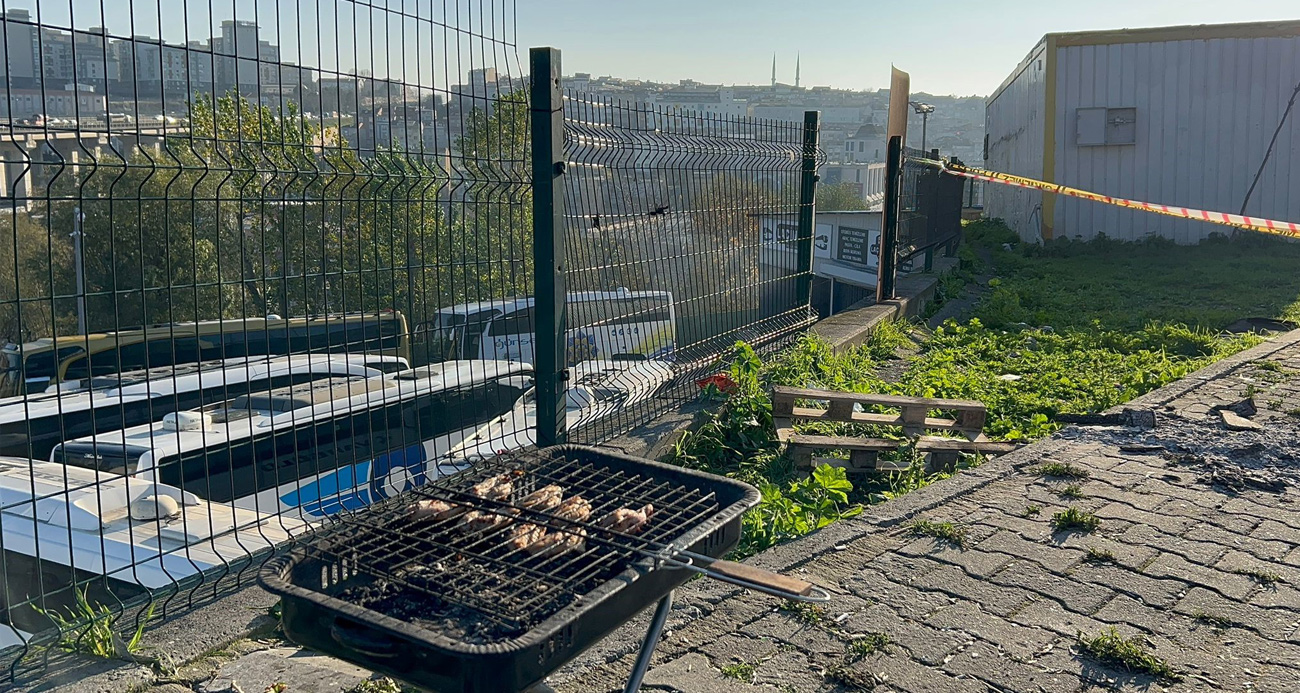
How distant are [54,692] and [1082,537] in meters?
3.86

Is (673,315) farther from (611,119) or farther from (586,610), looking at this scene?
(586,610)

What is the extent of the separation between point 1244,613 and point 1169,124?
16716 millimetres

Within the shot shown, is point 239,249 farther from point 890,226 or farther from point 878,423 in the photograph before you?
point 890,226

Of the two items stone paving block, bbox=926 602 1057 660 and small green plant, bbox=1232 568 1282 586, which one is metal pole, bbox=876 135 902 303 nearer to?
small green plant, bbox=1232 568 1282 586

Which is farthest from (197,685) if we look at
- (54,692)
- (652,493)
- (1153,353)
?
(1153,353)

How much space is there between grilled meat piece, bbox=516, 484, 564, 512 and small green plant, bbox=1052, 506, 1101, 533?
8.98 feet

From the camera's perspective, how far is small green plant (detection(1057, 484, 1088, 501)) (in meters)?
5.02

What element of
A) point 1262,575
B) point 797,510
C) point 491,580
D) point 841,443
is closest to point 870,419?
point 841,443

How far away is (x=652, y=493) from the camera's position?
2945 millimetres

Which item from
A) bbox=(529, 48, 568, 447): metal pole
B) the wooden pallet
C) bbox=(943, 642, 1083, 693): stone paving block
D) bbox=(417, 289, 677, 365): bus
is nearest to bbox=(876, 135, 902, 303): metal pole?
the wooden pallet

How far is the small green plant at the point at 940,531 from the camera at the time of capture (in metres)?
4.46

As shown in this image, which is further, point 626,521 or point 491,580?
point 626,521

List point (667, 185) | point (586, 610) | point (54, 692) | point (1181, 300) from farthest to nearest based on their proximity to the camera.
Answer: point (1181, 300) < point (667, 185) < point (54, 692) < point (586, 610)

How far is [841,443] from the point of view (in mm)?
5906
